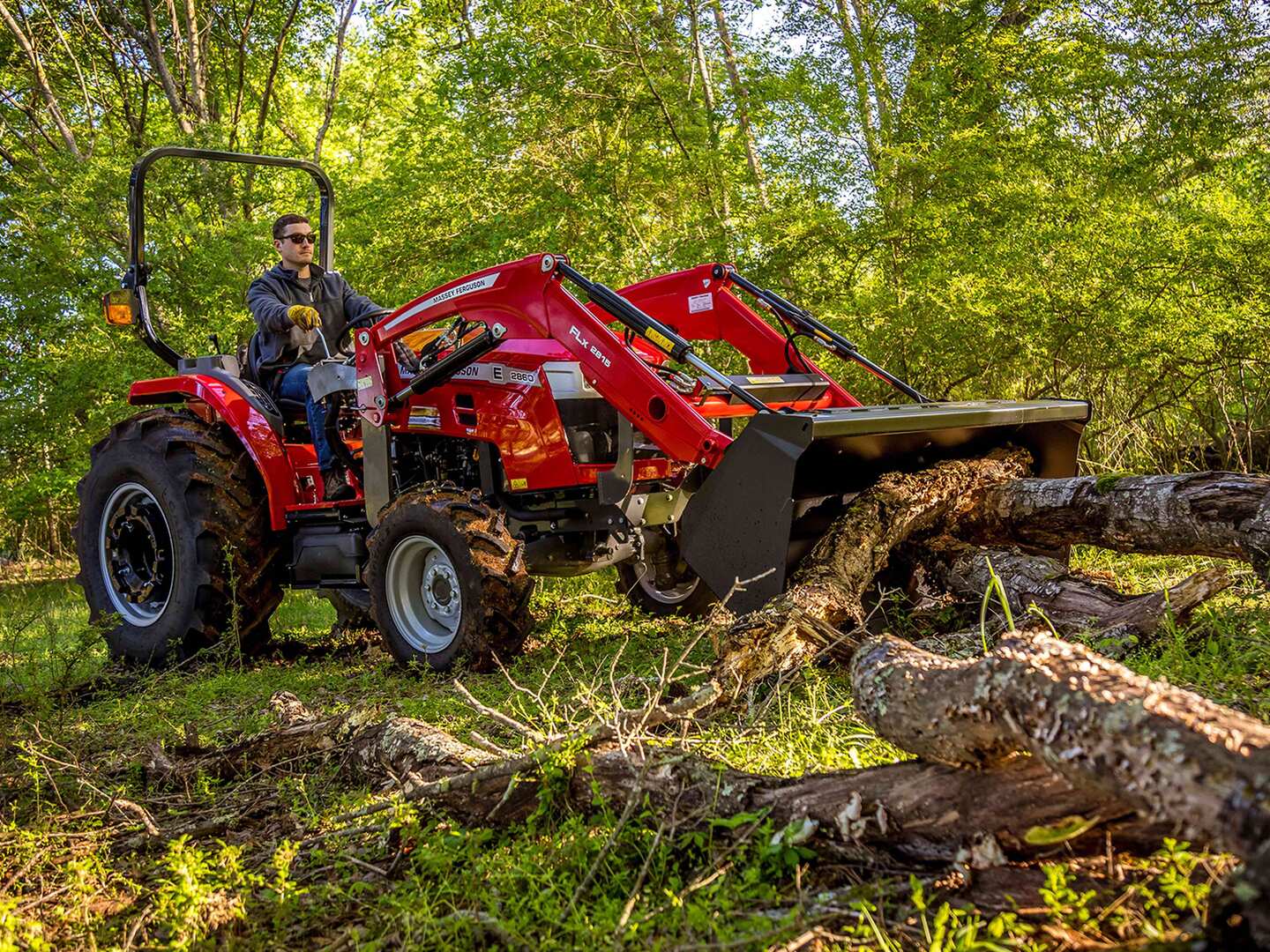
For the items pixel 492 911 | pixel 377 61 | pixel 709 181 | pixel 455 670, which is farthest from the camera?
pixel 377 61

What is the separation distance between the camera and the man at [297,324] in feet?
20.7

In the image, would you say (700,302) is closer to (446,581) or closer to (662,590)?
(662,590)

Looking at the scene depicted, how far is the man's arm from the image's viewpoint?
6.37 meters

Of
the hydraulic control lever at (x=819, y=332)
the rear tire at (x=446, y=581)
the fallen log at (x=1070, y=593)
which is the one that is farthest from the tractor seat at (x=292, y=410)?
the fallen log at (x=1070, y=593)

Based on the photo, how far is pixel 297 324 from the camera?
20.3 ft

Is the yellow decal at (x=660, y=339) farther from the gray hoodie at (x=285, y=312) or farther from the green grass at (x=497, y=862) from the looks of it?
the gray hoodie at (x=285, y=312)

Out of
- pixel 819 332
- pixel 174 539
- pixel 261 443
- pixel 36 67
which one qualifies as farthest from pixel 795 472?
pixel 36 67

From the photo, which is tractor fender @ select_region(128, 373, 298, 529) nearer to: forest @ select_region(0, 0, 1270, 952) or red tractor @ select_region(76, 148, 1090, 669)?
red tractor @ select_region(76, 148, 1090, 669)

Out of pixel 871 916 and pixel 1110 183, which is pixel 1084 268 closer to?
pixel 1110 183

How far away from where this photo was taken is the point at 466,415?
5.68 meters

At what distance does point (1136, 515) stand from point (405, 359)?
3578mm

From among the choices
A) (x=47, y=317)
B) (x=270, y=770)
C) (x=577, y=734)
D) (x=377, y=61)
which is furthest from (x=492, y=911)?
(x=377, y=61)

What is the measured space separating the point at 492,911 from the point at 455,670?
8.75 feet

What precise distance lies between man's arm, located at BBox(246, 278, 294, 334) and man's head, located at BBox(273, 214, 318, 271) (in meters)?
0.23
